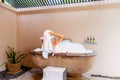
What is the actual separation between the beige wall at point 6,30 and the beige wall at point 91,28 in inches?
19.5

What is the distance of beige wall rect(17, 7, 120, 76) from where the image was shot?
10.5 ft

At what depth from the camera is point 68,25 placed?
11.7 ft

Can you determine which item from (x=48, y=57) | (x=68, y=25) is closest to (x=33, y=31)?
(x=68, y=25)

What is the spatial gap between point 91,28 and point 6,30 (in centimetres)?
256

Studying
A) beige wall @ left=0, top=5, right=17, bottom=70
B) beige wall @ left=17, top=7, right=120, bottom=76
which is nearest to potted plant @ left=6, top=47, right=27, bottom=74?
beige wall @ left=0, top=5, right=17, bottom=70

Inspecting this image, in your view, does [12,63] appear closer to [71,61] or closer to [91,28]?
[71,61]

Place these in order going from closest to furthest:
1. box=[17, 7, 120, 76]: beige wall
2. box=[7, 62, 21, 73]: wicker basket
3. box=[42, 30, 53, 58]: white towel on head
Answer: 1. box=[42, 30, 53, 58]: white towel on head
2. box=[17, 7, 120, 76]: beige wall
3. box=[7, 62, 21, 73]: wicker basket

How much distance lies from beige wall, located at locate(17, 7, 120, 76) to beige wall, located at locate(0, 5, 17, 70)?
494mm

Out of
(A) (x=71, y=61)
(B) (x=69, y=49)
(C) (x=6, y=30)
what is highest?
(C) (x=6, y=30)

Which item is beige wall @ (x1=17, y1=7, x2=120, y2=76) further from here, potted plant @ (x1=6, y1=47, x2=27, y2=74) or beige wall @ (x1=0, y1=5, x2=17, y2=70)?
potted plant @ (x1=6, y1=47, x2=27, y2=74)

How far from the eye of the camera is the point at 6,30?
3631 mm

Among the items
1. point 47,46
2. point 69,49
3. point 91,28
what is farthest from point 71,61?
point 91,28

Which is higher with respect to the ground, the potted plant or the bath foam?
Result: the bath foam

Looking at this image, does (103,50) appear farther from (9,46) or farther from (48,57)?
(9,46)
